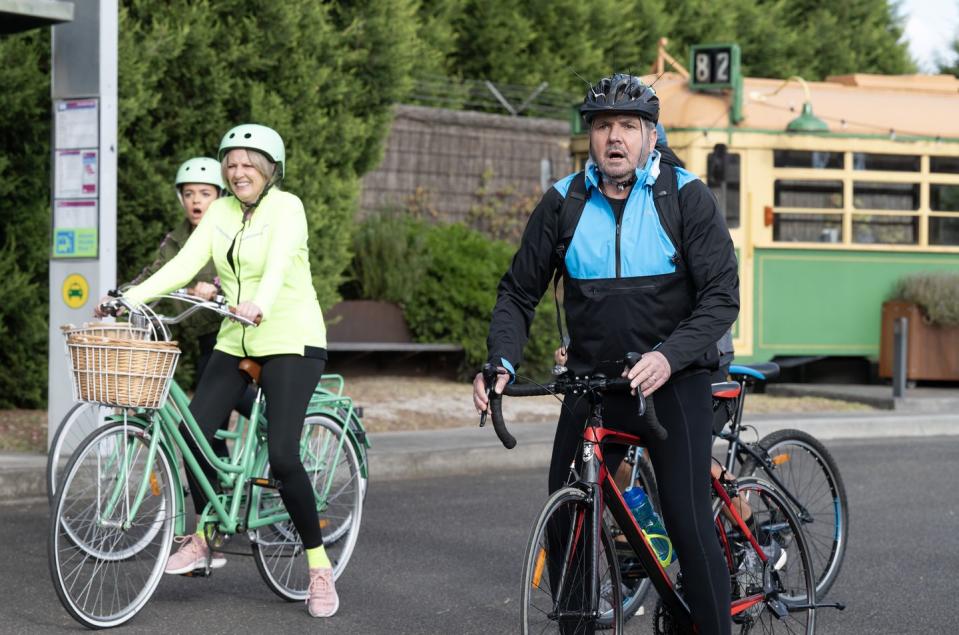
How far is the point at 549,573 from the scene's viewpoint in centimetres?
437

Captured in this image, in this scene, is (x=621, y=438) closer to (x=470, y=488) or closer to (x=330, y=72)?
(x=470, y=488)

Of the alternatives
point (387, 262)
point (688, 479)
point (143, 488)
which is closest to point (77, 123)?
point (143, 488)

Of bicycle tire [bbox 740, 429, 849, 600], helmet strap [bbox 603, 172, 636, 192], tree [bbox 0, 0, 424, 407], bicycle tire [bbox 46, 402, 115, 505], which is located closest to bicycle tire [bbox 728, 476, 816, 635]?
bicycle tire [bbox 740, 429, 849, 600]

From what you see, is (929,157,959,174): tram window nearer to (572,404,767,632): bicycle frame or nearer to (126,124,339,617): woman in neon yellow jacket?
(126,124,339,617): woman in neon yellow jacket

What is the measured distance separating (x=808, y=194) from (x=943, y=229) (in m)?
1.67

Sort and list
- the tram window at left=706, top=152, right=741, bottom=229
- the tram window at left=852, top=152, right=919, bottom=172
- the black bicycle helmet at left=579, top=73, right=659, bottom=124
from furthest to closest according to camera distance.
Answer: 1. the tram window at left=852, top=152, right=919, bottom=172
2. the tram window at left=706, top=152, right=741, bottom=229
3. the black bicycle helmet at left=579, top=73, right=659, bottom=124

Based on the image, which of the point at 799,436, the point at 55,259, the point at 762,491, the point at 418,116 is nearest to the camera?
the point at 762,491

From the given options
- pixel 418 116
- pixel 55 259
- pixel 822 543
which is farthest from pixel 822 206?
pixel 822 543

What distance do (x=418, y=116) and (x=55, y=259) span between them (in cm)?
1027

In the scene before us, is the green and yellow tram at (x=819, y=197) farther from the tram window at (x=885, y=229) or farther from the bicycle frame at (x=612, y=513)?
the bicycle frame at (x=612, y=513)

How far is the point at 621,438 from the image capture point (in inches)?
178

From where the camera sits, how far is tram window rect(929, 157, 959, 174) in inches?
668

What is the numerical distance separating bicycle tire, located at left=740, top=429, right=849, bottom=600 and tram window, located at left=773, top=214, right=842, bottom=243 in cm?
1058

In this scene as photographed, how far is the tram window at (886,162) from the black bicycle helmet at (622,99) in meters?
12.7
